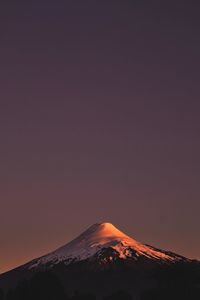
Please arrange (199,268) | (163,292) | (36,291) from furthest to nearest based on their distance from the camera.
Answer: (199,268)
(163,292)
(36,291)

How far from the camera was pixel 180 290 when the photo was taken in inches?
5955

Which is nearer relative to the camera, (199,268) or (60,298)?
(60,298)

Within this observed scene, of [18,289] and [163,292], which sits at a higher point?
[18,289]

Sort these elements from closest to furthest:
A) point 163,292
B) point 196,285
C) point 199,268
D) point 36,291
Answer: point 36,291 → point 163,292 → point 196,285 → point 199,268

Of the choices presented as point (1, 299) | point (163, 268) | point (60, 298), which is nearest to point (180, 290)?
point (163, 268)

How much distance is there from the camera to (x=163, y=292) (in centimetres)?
14412

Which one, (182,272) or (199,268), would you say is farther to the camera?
(199,268)

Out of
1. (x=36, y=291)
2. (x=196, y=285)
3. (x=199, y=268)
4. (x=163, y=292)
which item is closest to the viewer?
(x=36, y=291)

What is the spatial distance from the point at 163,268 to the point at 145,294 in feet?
89.0

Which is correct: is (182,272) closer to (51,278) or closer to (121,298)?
(121,298)

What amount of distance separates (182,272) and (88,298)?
1507 inches

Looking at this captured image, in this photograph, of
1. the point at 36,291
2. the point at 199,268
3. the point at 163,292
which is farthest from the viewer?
the point at 199,268

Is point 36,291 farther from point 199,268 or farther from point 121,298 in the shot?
point 199,268

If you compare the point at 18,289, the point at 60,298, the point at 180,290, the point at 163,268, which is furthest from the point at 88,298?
the point at 163,268
